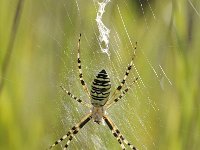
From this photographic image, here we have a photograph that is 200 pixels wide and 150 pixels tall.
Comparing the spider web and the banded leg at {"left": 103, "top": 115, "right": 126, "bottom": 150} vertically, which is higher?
the spider web

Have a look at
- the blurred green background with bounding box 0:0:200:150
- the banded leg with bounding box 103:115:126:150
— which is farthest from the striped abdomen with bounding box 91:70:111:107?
the banded leg with bounding box 103:115:126:150

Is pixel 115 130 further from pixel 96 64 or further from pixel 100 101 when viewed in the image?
pixel 96 64

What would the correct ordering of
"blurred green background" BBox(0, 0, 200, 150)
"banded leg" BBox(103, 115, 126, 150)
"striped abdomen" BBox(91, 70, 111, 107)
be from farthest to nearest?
"banded leg" BBox(103, 115, 126, 150) < "blurred green background" BBox(0, 0, 200, 150) < "striped abdomen" BBox(91, 70, 111, 107)

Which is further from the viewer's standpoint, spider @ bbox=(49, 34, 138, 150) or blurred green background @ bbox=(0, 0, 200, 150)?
blurred green background @ bbox=(0, 0, 200, 150)

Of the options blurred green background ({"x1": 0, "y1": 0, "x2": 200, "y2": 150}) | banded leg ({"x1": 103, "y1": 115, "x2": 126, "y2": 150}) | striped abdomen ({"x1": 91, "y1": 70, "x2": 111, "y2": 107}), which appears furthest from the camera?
banded leg ({"x1": 103, "y1": 115, "x2": 126, "y2": 150})

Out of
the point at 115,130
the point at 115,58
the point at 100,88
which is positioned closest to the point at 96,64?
the point at 115,58

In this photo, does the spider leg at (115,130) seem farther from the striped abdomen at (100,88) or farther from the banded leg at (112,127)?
the striped abdomen at (100,88)

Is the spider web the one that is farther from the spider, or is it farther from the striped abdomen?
the striped abdomen

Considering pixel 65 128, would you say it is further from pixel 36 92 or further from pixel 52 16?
pixel 52 16
